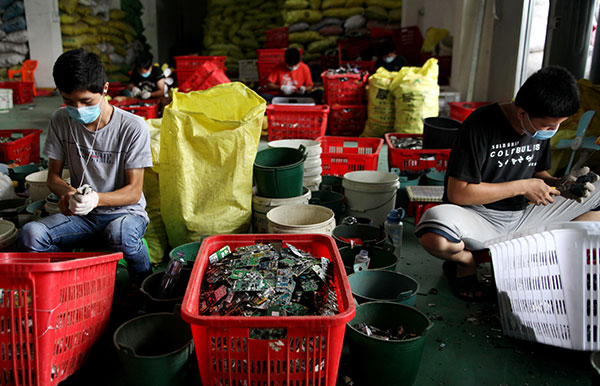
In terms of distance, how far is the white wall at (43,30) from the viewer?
28.9 ft

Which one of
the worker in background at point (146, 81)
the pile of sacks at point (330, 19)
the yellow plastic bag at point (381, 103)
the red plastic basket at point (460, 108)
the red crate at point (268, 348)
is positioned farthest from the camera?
the pile of sacks at point (330, 19)

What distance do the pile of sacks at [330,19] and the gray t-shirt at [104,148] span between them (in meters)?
6.46

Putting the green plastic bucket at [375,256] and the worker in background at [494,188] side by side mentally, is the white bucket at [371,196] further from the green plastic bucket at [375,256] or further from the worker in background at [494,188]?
the worker in background at [494,188]

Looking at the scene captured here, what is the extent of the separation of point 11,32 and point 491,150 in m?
9.87

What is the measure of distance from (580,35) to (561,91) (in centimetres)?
246

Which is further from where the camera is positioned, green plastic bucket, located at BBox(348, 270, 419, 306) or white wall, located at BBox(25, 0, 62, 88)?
white wall, located at BBox(25, 0, 62, 88)

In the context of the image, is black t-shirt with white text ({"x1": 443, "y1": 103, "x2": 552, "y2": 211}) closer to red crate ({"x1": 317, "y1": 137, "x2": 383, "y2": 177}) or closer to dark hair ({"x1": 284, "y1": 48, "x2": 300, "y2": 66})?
red crate ({"x1": 317, "y1": 137, "x2": 383, "y2": 177})

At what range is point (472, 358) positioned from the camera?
1769mm

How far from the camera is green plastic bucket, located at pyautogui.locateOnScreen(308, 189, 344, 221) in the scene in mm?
2869

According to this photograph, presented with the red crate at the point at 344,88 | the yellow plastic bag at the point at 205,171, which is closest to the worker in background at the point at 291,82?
the red crate at the point at 344,88

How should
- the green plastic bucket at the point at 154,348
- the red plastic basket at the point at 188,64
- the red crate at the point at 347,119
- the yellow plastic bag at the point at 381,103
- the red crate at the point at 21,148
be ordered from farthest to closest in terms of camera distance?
the red plastic basket at the point at 188,64 → the red crate at the point at 347,119 → the yellow plastic bag at the point at 381,103 → the red crate at the point at 21,148 → the green plastic bucket at the point at 154,348

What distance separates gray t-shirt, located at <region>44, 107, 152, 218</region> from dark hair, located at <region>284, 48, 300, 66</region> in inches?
156

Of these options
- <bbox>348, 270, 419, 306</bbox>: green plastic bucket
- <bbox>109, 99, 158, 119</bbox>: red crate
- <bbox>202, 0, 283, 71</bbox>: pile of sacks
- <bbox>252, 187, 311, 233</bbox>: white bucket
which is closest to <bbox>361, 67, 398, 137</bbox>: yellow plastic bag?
<bbox>109, 99, 158, 119</bbox>: red crate

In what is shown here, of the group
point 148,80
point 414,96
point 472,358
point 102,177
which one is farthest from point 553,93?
point 148,80
